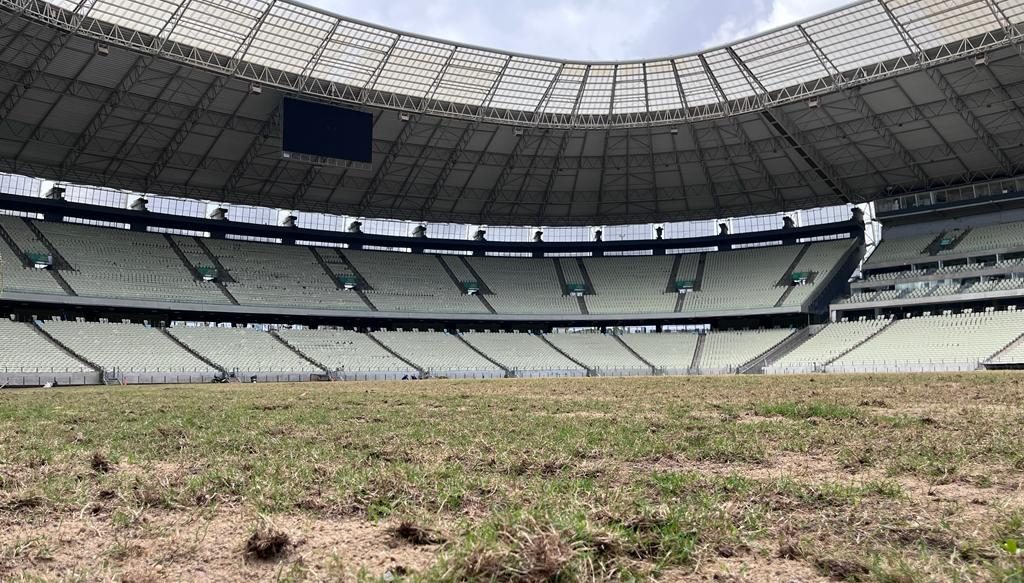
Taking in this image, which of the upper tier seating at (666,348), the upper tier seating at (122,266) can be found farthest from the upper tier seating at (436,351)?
the upper tier seating at (122,266)

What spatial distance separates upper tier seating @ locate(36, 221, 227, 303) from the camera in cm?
5159

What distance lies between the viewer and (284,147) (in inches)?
1786

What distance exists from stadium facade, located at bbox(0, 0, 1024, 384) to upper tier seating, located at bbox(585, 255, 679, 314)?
14.0 inches

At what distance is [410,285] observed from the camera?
2687 inches

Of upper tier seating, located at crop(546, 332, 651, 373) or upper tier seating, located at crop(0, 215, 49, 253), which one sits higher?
upper tier seating, located at crop(0, 215, 49, 253)

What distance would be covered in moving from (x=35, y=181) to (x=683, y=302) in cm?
6188

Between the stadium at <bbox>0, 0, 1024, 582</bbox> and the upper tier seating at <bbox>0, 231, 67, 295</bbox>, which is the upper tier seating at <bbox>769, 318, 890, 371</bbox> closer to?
the stadium at <bbox>0, 0, 1024, 582</bbox>

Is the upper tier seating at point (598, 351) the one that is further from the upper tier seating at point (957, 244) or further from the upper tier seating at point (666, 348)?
the upper tier seating at point (957, 244)

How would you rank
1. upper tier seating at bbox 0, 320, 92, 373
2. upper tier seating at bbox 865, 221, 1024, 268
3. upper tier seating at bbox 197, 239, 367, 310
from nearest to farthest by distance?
upper tier seating at bbox 0, 320, 92, 373
upper tier seating at bbox 865, 221, 1024, 268
upper tier seating at bbox 197, 239, 367, 310

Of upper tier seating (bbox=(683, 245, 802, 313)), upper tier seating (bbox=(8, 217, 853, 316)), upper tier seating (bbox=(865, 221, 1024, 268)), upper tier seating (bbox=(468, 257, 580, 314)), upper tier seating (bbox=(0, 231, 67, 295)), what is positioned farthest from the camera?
upper tier seating (bbox=(468, 257, 580, 314))

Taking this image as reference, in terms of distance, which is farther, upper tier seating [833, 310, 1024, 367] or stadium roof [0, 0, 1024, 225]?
upper tier seating [833, 310, 1024, 367]

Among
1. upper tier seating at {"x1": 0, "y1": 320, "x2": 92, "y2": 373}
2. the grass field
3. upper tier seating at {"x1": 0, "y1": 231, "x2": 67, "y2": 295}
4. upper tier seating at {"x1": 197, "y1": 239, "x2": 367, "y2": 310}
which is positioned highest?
upper tier seating at {"x1": 197, "y1": 239, "x2": 367, "y2": 310}

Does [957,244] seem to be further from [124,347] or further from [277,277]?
[124,347]

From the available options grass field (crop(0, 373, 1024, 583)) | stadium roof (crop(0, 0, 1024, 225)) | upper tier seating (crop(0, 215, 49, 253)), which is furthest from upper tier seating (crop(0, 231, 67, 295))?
grass field (crop(0, 373, 1024, 583))
